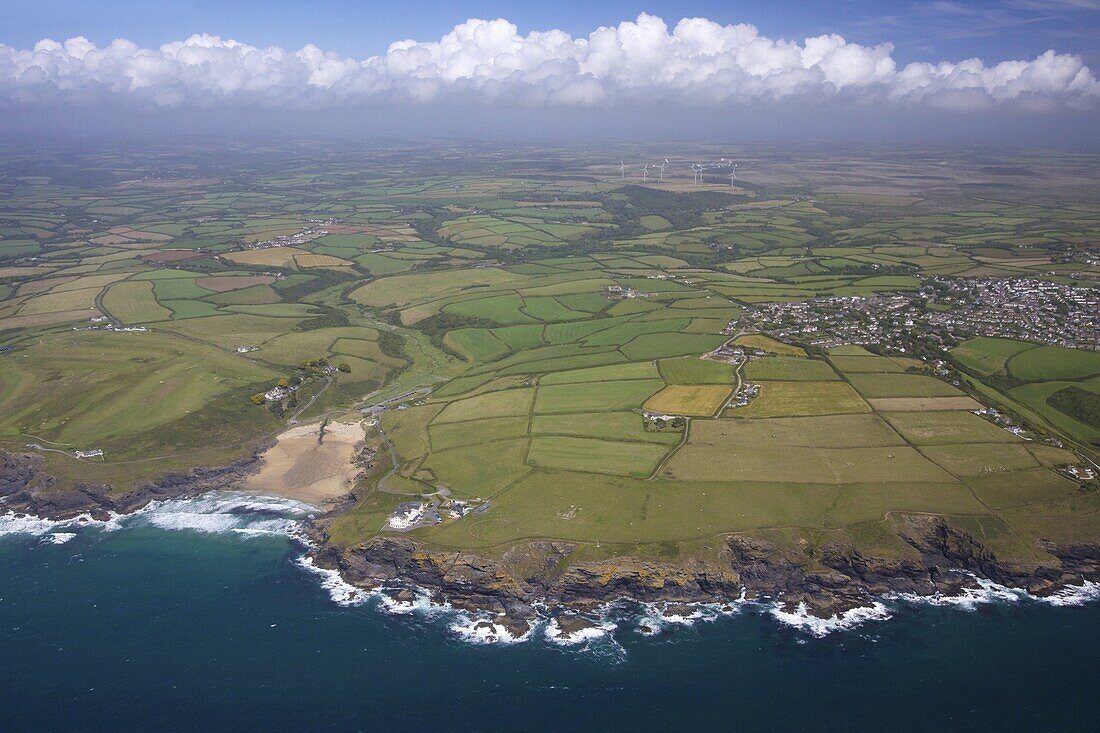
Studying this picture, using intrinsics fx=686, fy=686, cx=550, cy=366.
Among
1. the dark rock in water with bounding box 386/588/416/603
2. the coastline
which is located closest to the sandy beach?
the coastline

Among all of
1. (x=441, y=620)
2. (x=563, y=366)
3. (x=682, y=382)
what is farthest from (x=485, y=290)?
(x=441, y=620)

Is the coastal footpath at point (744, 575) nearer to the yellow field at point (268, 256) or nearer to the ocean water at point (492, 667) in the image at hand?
the ocean water at point (492, 667)

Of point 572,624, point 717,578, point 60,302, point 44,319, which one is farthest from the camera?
A: point 60,302

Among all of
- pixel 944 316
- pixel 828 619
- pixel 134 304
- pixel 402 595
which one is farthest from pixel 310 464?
pixel 944 316

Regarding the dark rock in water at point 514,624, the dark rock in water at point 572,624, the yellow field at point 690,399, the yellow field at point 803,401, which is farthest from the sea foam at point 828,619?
the yellow field at point 690,399

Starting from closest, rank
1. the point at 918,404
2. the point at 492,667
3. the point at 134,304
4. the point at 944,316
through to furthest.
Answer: the point at 492,667 < the point at 918,404 < the point at 944,316 < the point at 134,304

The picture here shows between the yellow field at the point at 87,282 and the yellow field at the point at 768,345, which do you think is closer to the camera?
the yellow field at the point at 768,345

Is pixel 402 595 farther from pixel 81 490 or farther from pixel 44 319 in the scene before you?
pixel 44 319

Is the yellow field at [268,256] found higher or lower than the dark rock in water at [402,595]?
higher
